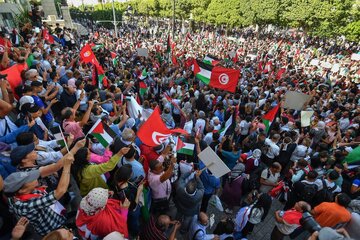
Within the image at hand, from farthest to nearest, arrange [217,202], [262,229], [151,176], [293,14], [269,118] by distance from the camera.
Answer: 1. [293,14]
2. [269,118]
3. [262,229]
4. [217,202]
5. [151,176]

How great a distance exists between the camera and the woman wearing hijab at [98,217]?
8.91 feet

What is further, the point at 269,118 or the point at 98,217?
the point at 269,118

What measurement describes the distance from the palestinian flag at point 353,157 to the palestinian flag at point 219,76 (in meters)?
4.04

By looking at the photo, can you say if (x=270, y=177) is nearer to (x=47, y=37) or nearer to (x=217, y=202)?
(x=217, y=202)

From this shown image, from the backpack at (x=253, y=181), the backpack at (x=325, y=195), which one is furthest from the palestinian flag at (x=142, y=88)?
the backpack at (x=325, y=195)

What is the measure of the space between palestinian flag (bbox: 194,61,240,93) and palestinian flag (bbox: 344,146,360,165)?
13.3 ft

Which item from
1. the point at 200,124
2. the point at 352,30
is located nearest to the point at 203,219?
the point at 200,124

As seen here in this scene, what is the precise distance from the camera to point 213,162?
4.04m

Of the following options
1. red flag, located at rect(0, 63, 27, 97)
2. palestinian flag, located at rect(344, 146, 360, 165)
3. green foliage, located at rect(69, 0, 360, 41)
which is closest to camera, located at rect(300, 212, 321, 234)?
palestinian flag, located at rect(344, 146, 360, 165)

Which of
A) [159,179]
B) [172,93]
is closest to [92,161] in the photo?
[159,179]

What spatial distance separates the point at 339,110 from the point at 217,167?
22.6 ft

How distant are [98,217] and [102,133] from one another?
187cm

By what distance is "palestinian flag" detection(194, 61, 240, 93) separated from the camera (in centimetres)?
861

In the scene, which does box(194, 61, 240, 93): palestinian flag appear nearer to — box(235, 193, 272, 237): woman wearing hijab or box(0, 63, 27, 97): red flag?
box(235, 193, 272, 237): woman wearing hijab
